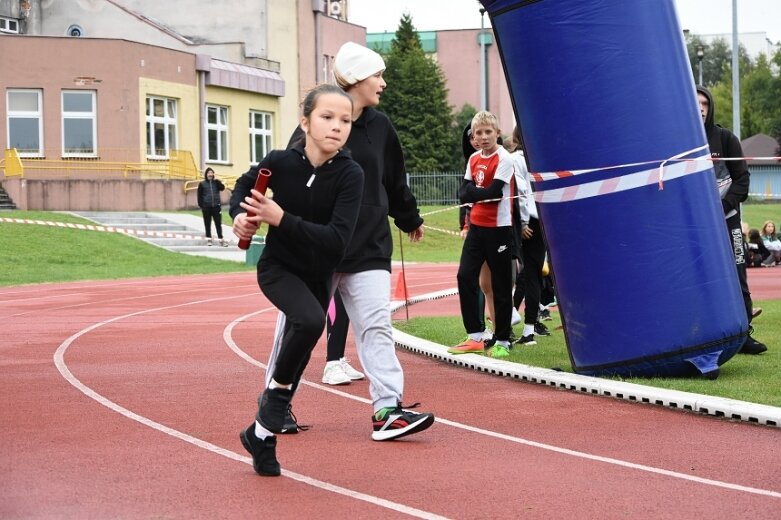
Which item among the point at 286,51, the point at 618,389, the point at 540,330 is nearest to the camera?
the point at 618,389

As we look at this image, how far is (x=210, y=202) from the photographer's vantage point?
115 ft

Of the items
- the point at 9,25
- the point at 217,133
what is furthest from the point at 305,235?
the point at 9,25

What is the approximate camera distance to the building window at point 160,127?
47.8 meters

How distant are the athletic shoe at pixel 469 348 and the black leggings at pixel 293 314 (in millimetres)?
4870

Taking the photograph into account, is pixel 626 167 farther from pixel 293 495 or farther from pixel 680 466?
pixel 293 495

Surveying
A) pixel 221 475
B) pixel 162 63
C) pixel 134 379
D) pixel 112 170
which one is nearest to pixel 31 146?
pixel 112 170

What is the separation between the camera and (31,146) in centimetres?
4544

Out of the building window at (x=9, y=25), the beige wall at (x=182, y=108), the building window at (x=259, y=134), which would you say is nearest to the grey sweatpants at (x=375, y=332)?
the beige wall at (x=182, y=108)

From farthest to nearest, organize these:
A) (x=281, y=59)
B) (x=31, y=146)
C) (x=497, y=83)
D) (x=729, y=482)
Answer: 1. (x=497, y=83)
2. (x=281, y=59)
3. (x=31, y=146)
4. (x=729, y=482)

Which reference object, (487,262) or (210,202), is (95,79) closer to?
(210,202)

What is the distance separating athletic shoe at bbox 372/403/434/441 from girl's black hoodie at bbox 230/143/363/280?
3.62 feet

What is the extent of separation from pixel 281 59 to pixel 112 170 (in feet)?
44.9

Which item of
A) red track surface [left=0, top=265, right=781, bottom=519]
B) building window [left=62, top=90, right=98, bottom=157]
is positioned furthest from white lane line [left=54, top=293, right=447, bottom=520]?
building window [left=62, top=90, right=98, bottom=157]

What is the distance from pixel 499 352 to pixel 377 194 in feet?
12.2
